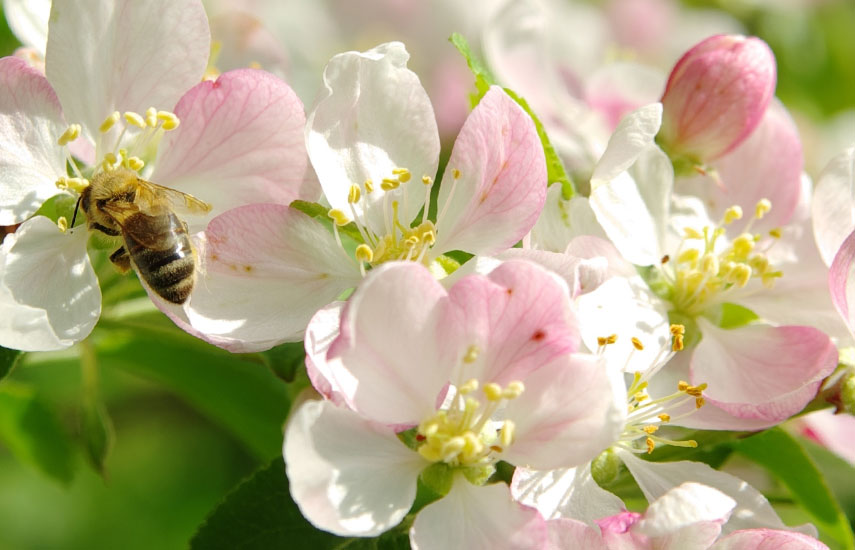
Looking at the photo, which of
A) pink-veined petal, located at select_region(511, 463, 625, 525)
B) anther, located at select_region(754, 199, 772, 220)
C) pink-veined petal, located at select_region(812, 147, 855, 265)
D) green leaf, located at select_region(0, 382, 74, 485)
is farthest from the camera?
green leaf, located at select_region(0, 382, 74, 485)

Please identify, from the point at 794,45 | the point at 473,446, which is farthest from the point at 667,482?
the point at 794,45

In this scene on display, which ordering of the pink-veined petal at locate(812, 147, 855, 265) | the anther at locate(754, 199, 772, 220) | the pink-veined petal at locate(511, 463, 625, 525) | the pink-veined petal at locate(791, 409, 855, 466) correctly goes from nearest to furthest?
the pink-veined petal at locate(511, 463, 625, 525)
the pink-veined petal at locate(812, 147, 855, 265)
the anther at locate(754, 199, 772, 220)
the pink-veined petal at locate(791, 409, 855, 466)

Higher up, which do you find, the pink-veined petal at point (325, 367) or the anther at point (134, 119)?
the anther at point (134, 119)

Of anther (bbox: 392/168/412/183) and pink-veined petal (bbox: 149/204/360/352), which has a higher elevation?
anther (bbox: 392/168/412/183)

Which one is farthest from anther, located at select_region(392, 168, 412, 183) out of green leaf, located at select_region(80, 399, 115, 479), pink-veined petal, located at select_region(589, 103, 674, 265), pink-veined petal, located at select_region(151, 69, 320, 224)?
green leaf, located at select_region(80, 399, 115, 479)

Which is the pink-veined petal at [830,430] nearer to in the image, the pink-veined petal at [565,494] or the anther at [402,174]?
the pink-veined petal at [565,494]

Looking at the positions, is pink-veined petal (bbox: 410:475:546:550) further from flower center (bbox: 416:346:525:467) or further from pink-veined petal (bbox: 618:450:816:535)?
pink-veined petal (bbox: 618:450:816:535)

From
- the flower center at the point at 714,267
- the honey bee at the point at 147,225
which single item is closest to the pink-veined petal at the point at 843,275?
the flower center at the point at 714,267

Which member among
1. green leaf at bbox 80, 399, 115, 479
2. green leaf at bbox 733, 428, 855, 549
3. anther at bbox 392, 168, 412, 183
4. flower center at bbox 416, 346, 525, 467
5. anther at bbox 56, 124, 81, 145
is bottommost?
green leaf at bbox 80, 399, 115, 479
